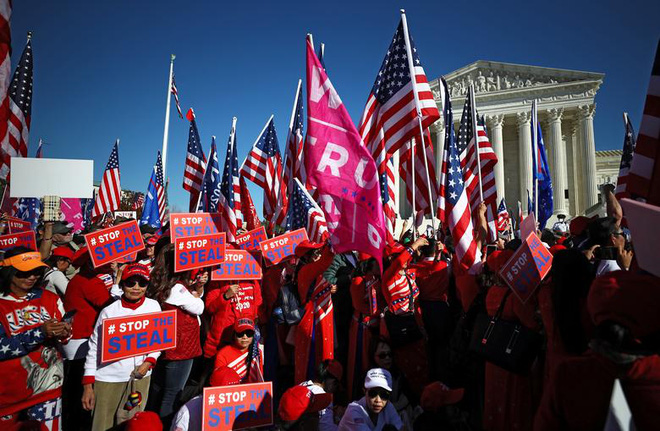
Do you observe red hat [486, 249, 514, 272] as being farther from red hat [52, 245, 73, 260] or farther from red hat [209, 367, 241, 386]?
red hat [52, 245, 73, 260]

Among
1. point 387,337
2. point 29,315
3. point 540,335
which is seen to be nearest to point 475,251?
point 387,337

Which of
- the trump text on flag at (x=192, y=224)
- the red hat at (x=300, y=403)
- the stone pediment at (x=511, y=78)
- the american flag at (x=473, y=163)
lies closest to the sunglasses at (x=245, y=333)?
the red hat at (x=300, y=403)

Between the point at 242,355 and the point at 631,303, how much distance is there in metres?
3.56

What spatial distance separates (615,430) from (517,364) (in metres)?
1.47

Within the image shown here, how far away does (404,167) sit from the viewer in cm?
678

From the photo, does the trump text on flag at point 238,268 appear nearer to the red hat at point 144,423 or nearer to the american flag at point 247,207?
the red hat at point 144,423

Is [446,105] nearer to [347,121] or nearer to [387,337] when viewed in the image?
[347,121]

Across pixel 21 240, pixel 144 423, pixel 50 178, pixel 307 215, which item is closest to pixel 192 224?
pixel 50 178

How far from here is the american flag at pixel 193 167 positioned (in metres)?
9.71

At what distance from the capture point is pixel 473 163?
663 centimetres

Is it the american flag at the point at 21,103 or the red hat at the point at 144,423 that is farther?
the american flag at the point at 21,103

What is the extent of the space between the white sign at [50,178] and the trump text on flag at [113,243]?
88 cm

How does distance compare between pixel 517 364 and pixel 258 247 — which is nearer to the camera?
pixel 517 364

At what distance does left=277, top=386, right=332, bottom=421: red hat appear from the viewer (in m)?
3.49
